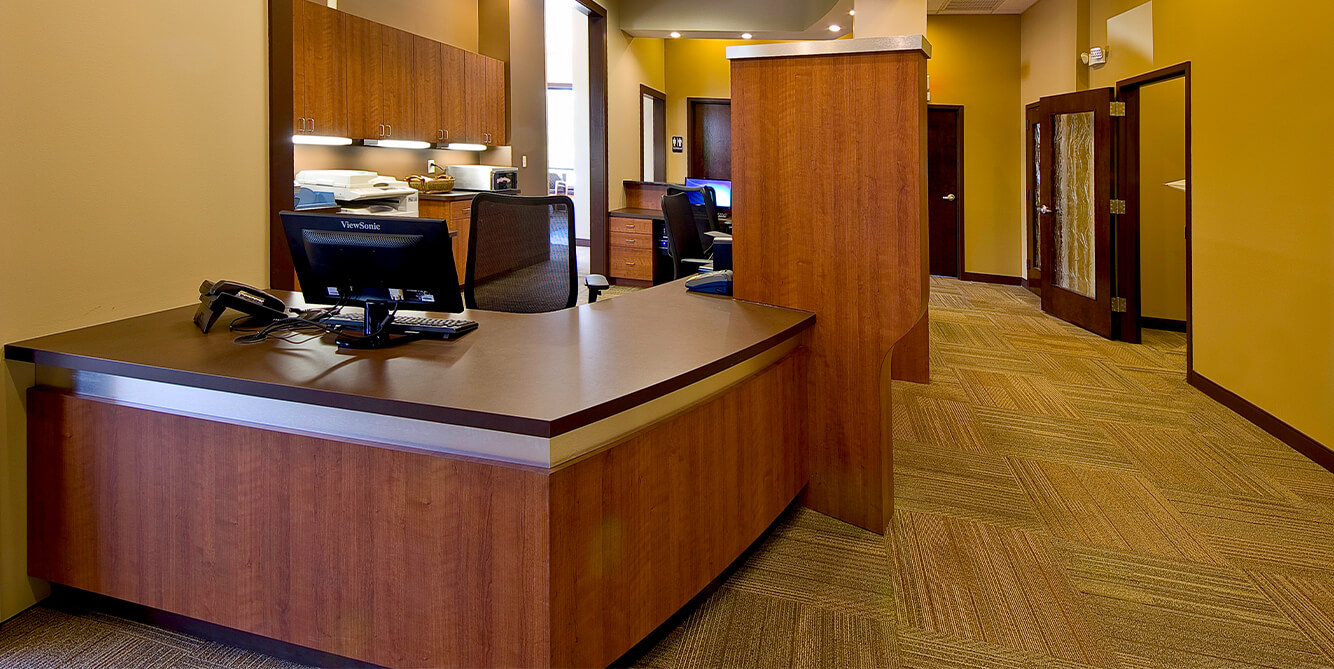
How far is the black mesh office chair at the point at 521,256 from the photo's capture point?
2285 mm

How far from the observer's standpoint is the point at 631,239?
5703mm

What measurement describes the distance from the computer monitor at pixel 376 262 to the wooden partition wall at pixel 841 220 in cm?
77

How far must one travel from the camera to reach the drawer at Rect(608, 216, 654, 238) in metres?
5.59

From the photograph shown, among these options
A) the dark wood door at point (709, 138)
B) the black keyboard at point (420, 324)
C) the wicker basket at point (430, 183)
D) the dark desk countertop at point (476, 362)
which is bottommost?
the dark desk countertop at point (476, 362)

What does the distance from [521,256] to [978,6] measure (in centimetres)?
462

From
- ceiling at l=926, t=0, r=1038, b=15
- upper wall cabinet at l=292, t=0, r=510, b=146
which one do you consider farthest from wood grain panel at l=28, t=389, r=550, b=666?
ceiling at l=926, t=0, r=1038, b=15

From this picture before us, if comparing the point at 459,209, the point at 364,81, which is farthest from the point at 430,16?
the point at 459,209

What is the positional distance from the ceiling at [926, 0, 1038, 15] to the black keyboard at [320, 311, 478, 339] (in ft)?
15.7

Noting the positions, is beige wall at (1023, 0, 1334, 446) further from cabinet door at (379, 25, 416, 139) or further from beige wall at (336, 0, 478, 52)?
beige wall at (336, 0, 478, 52)

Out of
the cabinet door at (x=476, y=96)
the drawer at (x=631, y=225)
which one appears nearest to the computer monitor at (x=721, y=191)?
the drawer at (x=631, y=225)

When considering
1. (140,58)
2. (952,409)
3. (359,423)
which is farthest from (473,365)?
(952,409)

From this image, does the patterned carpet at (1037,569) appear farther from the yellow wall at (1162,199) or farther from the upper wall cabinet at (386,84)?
the upper wall cabinet at (386,84)

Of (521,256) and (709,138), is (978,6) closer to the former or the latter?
(709,138)

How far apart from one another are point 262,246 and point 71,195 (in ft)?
1.58
